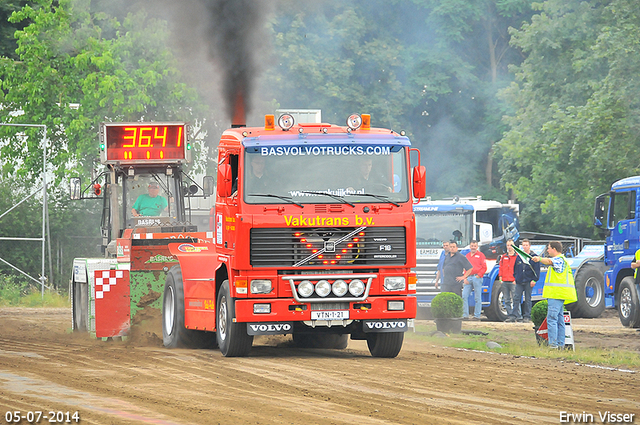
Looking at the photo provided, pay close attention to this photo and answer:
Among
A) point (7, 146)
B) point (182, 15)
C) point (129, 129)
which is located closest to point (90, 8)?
point (7, 146)

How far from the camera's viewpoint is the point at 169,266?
16.5m

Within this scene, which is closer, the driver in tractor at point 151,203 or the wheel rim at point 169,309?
the wheel rim at point 169,309

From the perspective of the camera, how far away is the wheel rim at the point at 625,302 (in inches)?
853

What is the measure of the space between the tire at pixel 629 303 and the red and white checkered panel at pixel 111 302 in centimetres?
1089

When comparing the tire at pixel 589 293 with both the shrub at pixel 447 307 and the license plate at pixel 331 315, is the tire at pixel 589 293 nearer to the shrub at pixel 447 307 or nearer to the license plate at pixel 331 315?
the shrub at pixel 447 307

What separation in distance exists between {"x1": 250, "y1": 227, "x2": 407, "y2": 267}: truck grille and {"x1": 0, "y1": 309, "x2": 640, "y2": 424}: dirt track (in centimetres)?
131

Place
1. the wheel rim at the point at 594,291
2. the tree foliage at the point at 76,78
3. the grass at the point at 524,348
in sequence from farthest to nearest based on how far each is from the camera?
1. the tree foliage at the point at 76,78
2. the wheel rim at the point at 594,291
3. the grass at the point at 524,348

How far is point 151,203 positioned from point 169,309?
281cm

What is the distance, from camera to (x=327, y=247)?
12984mm

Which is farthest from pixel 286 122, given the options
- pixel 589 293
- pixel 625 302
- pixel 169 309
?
pixel 589 293

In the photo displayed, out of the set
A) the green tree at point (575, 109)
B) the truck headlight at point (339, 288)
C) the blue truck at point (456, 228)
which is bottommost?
the truck headlight at point (339, 288)

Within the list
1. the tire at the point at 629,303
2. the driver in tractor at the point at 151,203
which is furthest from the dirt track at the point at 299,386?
the tire at the point at 629,303

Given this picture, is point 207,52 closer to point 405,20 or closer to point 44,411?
point 44,411

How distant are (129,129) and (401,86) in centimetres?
Answer: 2817
